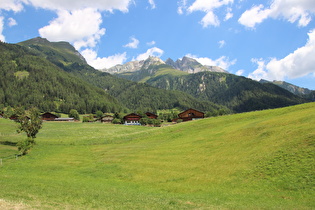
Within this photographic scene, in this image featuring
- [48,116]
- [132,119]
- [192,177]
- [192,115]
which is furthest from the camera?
[48,116]

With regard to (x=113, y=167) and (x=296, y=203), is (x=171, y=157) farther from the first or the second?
(x=296, y=203)

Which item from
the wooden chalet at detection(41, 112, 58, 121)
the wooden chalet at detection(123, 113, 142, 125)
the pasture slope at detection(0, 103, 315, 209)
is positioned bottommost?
the pasture slope at detection(0, 103, 315, 209)

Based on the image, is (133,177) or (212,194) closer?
(212,194)

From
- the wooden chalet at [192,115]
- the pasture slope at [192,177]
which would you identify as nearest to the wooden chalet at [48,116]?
the wooden chalet at [192,115]

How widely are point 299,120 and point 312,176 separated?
21043mm

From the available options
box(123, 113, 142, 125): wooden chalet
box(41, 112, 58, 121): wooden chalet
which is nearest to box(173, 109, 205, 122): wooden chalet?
box(123, 113, 142, 125): wooden chalet

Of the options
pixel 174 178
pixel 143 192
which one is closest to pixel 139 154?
pixel 174 178

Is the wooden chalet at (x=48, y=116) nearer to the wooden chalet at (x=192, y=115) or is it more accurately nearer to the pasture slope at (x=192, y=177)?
the wooden chalet at (x=192, y=115)

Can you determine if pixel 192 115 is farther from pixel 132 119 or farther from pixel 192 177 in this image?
pixel 192 177

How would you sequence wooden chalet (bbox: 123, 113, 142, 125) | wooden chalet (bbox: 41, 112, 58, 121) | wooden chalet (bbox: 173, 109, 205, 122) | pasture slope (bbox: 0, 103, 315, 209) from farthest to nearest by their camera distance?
wooden chalet (bbox: 41, 112, 58, 121)
wooden chalet (bbox: 123, 113, 142, 125)
wooden chalet (bbox: 173, 109, 205, 122)
pasture slope (bbox: 0, 103, 315, 209)

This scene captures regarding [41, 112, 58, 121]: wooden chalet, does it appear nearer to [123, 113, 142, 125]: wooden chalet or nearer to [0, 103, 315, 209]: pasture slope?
[123, 113, 142, 125]: wooden chalet

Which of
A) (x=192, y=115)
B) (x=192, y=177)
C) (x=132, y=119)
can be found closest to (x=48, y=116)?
(x=132, y=119)

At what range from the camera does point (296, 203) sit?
17.2m

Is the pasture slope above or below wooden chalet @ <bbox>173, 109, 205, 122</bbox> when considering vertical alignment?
below
